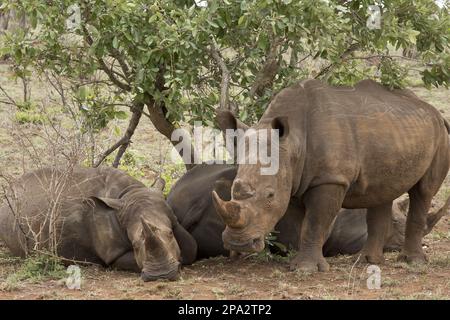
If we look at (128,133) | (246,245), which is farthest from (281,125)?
(128,133)

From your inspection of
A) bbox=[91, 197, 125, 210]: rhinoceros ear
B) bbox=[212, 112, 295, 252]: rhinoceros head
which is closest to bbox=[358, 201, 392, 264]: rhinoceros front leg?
bbox=[212, 112, 295, 252]: rhinoceros head

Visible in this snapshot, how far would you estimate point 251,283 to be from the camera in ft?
26.2

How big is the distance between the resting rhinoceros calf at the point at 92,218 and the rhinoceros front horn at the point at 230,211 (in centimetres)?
89

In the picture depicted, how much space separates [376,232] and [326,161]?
1441 millimetres

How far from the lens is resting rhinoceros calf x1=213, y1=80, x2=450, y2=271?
7926 millimetres

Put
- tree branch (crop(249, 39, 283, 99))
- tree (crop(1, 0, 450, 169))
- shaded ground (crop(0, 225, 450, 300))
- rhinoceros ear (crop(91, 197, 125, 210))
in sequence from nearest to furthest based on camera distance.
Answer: shaded ground (crop(0, 225, 450, 300)) < tree (crop(1, 0, 450, 169)) < rhinoceros ear (crop(91, 197, 125, 210)) < tree branch (crop(249, 39, 283, 99))

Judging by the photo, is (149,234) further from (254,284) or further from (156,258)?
(254,284)

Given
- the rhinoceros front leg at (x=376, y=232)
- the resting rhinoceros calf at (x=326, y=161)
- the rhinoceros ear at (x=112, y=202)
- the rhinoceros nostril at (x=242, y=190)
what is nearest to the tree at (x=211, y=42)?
the resting rhinoceros calf at (x=326, y=161)

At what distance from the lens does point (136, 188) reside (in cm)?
931

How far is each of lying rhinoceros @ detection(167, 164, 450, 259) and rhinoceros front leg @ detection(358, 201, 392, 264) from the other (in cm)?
53

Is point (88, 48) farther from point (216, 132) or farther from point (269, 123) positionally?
point (269, 123)

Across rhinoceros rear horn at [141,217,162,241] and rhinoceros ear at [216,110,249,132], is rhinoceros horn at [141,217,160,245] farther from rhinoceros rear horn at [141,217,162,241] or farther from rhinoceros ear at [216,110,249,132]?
rhinoceros ear at [216,110,249,132]

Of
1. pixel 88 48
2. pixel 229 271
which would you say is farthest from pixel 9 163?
pixel 229 271

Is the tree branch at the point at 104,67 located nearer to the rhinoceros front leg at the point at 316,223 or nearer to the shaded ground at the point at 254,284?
the shaded ground at the point at 254,284
